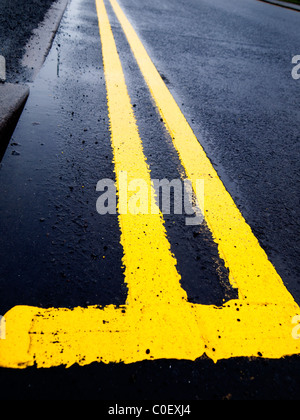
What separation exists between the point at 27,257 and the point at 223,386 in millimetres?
733

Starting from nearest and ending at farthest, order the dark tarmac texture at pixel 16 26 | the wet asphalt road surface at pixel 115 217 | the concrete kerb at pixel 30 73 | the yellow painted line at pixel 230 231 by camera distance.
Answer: the wet asphalt road surface at pixel 115 217 → the yellow painted line at pixel 230 231 → the concrete kerb at pixel 30 73 → the dark tarmac texture at pixel 16 26

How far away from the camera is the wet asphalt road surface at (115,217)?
754mm

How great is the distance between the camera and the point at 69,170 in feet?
4.60

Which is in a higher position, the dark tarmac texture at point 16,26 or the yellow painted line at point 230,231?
the dark tarmac texture at point 16,26

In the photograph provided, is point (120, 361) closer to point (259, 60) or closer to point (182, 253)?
point (182, 253)

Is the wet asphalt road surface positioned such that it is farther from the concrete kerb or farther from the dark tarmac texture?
the dark tarmac texture

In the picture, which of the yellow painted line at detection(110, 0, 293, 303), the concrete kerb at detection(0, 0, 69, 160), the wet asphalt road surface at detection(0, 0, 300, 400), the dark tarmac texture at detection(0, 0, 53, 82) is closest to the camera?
the wet asphalt road surface at detection(0, 0, 300, 400)

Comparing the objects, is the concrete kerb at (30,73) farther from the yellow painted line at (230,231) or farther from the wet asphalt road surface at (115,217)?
the yellow painted line at (230,231)

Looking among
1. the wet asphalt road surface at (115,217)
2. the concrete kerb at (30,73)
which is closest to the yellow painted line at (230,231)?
the wet asphalt road surface at (115,217)

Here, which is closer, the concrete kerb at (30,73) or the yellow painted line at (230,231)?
the yellow painted line at (230,231)

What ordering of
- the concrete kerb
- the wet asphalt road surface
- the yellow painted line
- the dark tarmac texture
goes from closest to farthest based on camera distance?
the wet asphalt road surface
the yellow painted line
the concrete kerb
the dark tarmac texture

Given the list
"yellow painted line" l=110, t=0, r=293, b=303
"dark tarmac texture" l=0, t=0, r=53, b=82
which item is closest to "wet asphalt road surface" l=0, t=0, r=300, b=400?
"yellow painted line" l=110, t=0, r=293, b=303

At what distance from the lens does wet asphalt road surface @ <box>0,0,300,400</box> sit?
754mm
